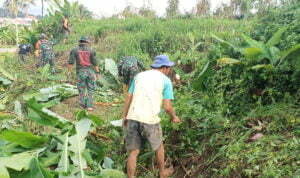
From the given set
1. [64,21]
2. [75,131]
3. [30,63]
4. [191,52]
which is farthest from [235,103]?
[64,21]

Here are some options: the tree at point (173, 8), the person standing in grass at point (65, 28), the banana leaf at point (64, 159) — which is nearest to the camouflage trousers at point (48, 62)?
the person standing in grass at point (65, 28)

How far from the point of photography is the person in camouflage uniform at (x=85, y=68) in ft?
28.4

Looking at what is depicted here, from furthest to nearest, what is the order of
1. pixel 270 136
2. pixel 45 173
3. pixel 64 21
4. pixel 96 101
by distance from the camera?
pixel 64 21 → pixel 96 101 → pixel 270 136 → pixel 45 173

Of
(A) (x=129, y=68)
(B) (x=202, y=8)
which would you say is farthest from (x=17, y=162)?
(B) (x=202, y=8)

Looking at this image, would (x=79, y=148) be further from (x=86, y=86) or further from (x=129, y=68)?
(x=86, y=86)

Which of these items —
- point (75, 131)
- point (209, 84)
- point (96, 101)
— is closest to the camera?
point (75, 131)

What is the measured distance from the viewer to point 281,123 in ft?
17.1

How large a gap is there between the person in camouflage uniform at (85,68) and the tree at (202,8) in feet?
26.3

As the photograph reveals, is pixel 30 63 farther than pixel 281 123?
Yes

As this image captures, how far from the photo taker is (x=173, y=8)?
16.8 m

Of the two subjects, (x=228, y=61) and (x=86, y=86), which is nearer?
(x=228, y=61)

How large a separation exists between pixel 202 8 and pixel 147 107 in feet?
37.6

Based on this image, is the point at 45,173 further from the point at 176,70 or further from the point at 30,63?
the point at 30,63

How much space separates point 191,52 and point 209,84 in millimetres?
4306
